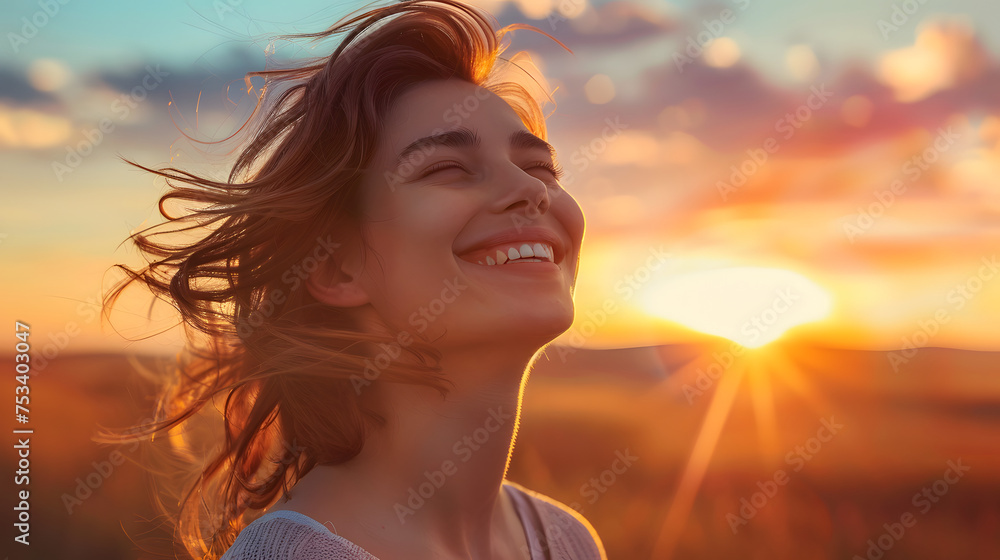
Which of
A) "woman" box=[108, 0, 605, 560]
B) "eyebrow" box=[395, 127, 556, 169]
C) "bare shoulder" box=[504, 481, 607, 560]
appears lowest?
"bare shoulder" box=[504, 481, 607, 560]

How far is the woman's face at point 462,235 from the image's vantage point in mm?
2551

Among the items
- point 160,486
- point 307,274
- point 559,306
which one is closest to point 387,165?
point 307,274

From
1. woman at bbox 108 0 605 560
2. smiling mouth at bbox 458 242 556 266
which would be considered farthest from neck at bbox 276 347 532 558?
smiling mouth at bbox 458 242 556 266

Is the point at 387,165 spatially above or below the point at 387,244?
above

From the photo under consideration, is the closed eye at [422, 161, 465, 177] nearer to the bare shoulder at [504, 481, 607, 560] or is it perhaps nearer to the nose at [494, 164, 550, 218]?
the nose at [494, 164, 550, 218]

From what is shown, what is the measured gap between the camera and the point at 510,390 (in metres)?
2.73

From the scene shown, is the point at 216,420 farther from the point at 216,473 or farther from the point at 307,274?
the point at 307,274

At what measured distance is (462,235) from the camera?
2.62m

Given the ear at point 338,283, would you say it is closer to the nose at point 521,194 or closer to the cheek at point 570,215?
the nose at point 521,194

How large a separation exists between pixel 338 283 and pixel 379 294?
20 cm

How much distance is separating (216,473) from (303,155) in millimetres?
1550

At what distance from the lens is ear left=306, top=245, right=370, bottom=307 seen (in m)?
2.71

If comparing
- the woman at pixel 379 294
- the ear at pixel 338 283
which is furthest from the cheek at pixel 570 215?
the ear at pixel 338 283

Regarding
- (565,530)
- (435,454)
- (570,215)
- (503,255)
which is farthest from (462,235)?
(565,530)
